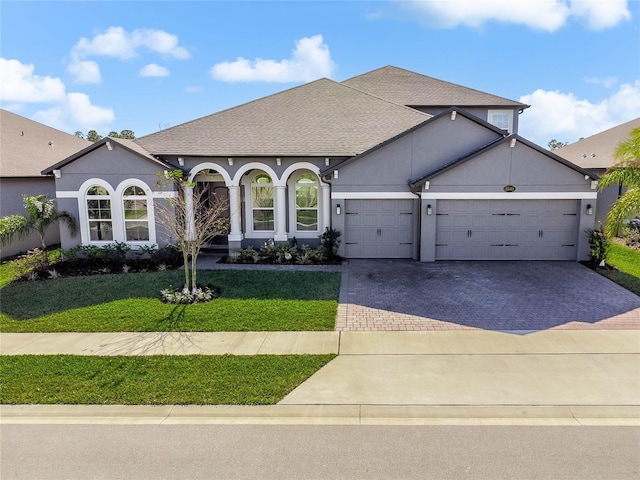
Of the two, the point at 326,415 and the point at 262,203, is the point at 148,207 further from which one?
the point at 326,415

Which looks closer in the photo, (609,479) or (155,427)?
(609,479)

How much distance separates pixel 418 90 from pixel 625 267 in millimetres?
13082

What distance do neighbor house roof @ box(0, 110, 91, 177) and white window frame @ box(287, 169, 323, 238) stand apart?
10582mm

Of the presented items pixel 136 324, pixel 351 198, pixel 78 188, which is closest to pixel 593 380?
pixel 136 324

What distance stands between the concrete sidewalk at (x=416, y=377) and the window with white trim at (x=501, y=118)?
15261 mm

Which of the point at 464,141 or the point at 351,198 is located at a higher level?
the point at 464,141

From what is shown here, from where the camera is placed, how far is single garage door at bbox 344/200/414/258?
1552 cm

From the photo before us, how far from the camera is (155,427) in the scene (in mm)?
5562

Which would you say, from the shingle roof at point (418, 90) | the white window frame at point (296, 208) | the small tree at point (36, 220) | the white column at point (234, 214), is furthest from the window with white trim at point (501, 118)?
the small tree at point (36, 220)

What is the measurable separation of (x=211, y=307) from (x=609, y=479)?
811cm

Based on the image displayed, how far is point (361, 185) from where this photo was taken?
50.2 ft

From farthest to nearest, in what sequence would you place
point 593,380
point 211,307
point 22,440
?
point 211,307, point 593,380, point 22,440

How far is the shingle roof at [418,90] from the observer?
69.8ft

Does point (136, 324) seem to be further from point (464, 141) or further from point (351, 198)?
point (464, 141)
